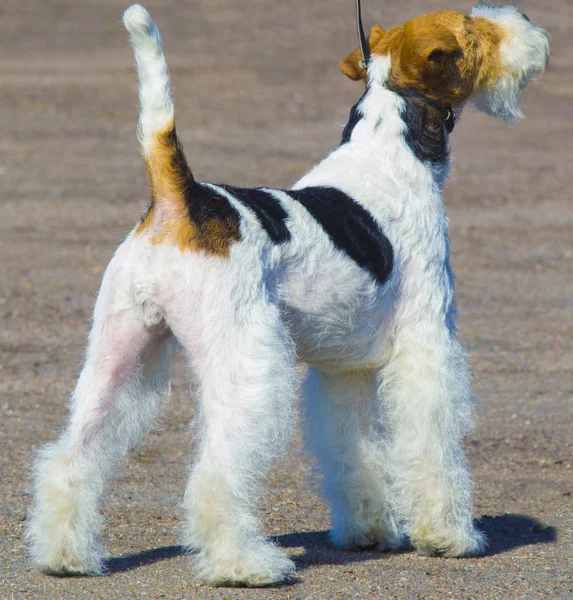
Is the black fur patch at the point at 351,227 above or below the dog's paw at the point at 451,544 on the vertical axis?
above

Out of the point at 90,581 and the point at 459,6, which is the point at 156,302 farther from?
the point at 459,6

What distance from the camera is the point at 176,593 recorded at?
407cm

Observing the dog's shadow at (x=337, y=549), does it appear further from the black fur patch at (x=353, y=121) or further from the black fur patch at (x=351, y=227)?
the black fur patch at (x=353, y=121)

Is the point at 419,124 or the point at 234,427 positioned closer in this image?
the point at 234,427

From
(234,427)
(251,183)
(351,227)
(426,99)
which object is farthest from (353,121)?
(251,183)

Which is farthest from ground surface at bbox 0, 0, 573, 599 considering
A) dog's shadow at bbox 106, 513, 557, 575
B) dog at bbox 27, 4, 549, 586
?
dog at bbox 27, 4, 549, 586

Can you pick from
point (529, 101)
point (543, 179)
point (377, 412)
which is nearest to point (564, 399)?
point (377, 412)

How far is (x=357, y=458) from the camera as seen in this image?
191 inches

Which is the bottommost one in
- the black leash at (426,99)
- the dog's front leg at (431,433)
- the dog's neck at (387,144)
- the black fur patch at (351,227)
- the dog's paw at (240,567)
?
the dog's paw at (240,567)

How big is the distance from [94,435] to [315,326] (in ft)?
3.18

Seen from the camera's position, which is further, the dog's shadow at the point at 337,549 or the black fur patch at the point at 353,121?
the black fur patch at the point at 353,121

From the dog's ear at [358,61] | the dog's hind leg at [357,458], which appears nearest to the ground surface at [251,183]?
the dog's hind leg at [357,458]

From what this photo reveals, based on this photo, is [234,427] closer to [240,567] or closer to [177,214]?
[240,567]

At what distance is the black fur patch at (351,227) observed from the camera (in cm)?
434
